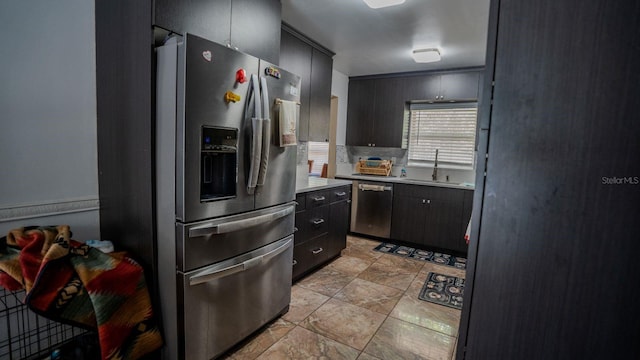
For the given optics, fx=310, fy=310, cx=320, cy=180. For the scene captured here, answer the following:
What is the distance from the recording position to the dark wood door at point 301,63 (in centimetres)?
301

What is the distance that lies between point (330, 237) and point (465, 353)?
2.39 m

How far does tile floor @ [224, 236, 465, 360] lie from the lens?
2008 millimetres

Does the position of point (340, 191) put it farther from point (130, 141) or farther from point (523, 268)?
point (523, 268)

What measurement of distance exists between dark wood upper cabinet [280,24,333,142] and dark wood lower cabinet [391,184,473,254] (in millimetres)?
1451

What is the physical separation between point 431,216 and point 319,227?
1752 mm

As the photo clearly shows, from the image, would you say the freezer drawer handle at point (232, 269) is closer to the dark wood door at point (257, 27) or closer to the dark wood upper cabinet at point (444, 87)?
the dark wood door at point (257, 27)

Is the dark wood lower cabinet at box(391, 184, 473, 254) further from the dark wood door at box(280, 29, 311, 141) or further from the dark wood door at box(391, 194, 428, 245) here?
the dark wood door at box(280, 29, 311, 141)

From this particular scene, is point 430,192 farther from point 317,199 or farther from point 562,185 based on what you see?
point 562,185

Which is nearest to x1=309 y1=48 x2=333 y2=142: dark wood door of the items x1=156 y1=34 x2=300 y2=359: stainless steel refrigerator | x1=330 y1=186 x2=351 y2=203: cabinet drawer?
x1=330 y1=186 x2=351 y2=203: cabinet drawer

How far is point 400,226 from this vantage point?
4.31 meters

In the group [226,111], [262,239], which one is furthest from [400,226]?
[226,111]

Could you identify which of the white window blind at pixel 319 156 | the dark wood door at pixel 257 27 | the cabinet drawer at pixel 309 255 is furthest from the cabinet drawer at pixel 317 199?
the white window blind at pixel 319 156

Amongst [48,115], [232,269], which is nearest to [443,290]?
[232,269]

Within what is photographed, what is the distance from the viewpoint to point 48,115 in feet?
5.57
